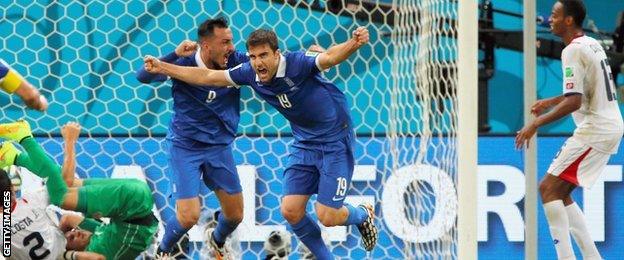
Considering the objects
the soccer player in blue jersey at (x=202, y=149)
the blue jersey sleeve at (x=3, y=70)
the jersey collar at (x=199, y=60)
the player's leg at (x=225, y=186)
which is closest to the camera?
the blue jersey sleeve at (x=3, y=70)

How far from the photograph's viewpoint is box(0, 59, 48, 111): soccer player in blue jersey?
6871 millimetres

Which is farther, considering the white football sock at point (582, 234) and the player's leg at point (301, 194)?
the player's leg at point (301, 194)

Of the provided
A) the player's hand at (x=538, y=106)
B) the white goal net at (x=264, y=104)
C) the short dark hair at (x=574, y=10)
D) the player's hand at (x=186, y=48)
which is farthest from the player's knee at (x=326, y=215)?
the short dark hair at (x=574, y=10)

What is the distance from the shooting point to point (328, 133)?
28.0 feet

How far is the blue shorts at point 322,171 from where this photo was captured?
8.50 metres

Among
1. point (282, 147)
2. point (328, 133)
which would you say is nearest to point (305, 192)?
point (328, 133)

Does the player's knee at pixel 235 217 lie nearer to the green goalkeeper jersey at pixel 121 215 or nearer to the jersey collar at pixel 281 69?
the green goalkeeper jersey at pixel 121 215

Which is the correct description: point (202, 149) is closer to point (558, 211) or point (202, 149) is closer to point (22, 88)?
point (558, 211)

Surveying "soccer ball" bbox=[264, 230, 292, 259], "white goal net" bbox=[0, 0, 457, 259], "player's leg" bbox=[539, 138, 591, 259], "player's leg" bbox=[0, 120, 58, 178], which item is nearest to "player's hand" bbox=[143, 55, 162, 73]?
"player's leg" bbox=[0, 120, 58, 178]

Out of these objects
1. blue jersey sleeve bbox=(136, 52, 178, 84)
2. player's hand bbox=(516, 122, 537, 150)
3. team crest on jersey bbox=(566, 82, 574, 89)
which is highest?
blue jersey sleeve bbox=(136, 52, 178, 84)

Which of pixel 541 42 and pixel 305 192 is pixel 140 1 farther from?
pixel 541 42

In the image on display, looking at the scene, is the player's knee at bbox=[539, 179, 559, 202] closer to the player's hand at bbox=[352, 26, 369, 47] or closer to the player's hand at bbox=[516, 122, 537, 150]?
the player's hand at bbox=[516, 122, 537, 150]

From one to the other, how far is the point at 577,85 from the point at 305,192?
61.0 inches

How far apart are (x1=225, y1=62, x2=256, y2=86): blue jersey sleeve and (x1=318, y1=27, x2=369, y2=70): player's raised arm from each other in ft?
1.31
